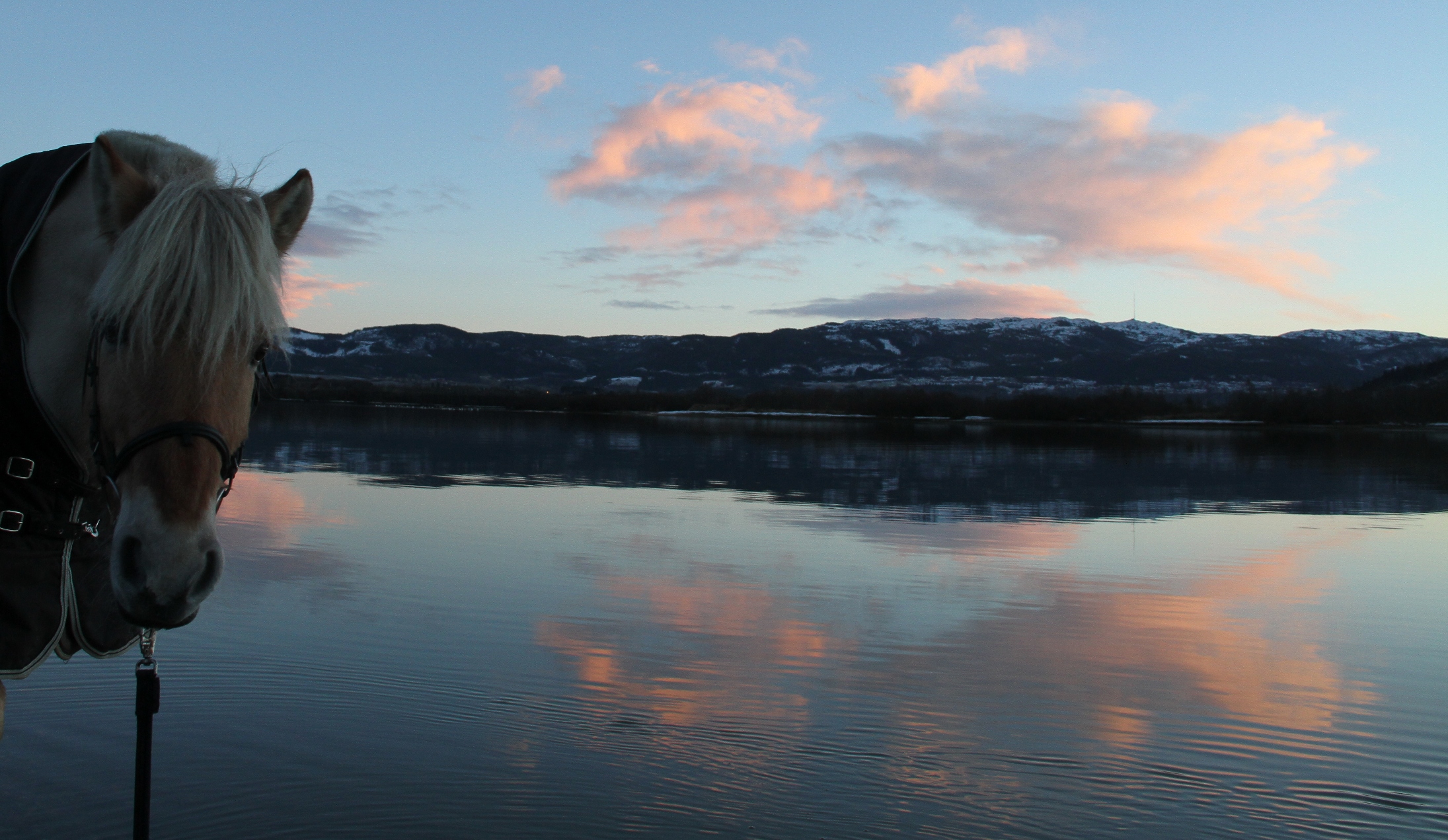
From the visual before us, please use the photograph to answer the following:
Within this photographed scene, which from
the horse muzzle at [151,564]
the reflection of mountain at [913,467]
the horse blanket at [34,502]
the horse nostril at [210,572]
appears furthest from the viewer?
the reflection of mountain at [913,467]

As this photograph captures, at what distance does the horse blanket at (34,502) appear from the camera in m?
2.34

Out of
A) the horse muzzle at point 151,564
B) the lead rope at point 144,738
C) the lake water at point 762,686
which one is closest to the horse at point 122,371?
the horse muzzle at point 151,564

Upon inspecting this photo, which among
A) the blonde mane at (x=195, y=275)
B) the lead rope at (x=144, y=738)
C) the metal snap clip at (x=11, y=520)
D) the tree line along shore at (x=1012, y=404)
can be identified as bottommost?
the lead rope at (x=144, y=738)

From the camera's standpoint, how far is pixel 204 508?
189 cm

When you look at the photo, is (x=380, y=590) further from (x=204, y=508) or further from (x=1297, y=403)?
(x=1297, y=403)

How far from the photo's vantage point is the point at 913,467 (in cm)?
2839

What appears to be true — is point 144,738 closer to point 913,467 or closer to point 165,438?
point 165,438

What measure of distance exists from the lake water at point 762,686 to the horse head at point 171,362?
2546 mm

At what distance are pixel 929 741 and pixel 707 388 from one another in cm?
12792

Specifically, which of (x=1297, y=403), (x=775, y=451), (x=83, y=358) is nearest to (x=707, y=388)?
(x=1297, y=403)

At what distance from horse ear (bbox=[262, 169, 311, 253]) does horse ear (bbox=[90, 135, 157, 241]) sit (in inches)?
11.2

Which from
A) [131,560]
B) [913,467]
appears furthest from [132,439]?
[913,467]

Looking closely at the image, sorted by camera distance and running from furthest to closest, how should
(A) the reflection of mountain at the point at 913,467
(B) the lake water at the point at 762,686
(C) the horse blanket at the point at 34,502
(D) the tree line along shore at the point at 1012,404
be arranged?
1. (D) the tree line along shore at the point at 1012,404
2. (A) the reflection of mountain at the point at 913,467
3. (B) the lake water at the point at 762,686
4. (C) the horse blanket at the point at 34,502

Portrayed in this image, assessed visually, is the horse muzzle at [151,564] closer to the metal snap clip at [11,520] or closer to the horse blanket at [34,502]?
the horse blanket at [34,502]
